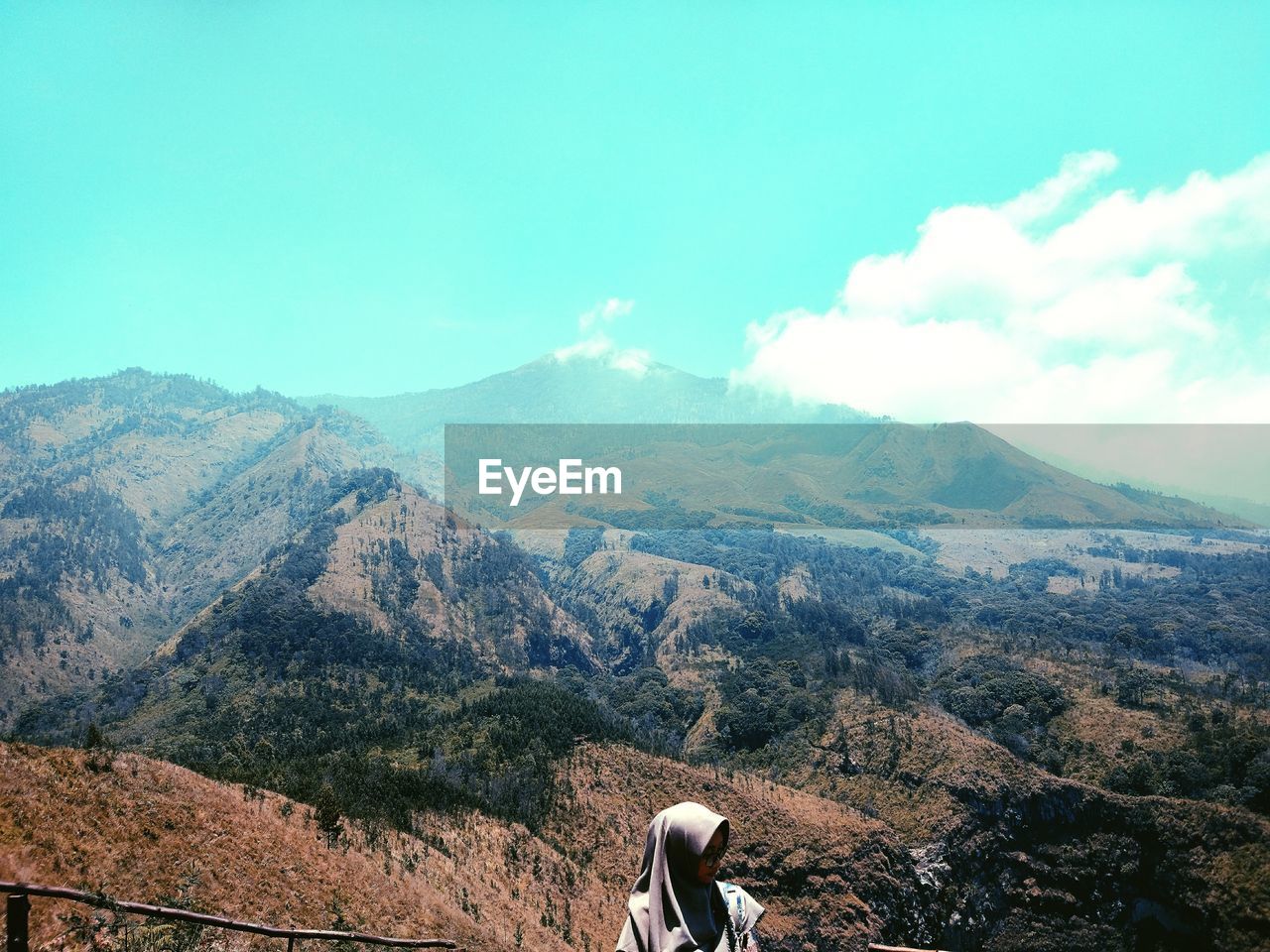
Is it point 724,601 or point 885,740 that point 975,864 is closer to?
point 885,740

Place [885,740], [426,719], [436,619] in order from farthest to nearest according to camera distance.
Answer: [436,619], [426,719], [885,740]

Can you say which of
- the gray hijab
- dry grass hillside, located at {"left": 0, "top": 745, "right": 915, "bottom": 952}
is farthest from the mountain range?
the gray hijab

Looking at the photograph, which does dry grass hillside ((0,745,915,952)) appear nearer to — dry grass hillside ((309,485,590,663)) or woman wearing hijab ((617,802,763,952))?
woman wearing hijab ((617,802,763,952))

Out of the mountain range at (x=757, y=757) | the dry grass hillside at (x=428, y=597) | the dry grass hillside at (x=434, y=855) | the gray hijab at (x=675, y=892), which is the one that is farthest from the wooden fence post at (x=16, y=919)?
the dry grass hillside at (x=428, y=597)

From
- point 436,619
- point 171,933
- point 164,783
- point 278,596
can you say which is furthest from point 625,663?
point 171,933

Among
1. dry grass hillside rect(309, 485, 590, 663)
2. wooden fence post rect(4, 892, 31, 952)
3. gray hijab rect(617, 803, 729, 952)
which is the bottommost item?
dry grass hillside rect(309, 485, 590, 663)

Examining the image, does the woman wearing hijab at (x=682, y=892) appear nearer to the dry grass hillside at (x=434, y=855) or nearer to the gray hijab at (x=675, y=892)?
the gray hijab at (x=675, y=892)

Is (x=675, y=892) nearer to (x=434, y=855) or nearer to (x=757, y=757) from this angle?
(x=434, y=855)

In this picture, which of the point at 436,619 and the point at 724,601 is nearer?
the point at 436,619
